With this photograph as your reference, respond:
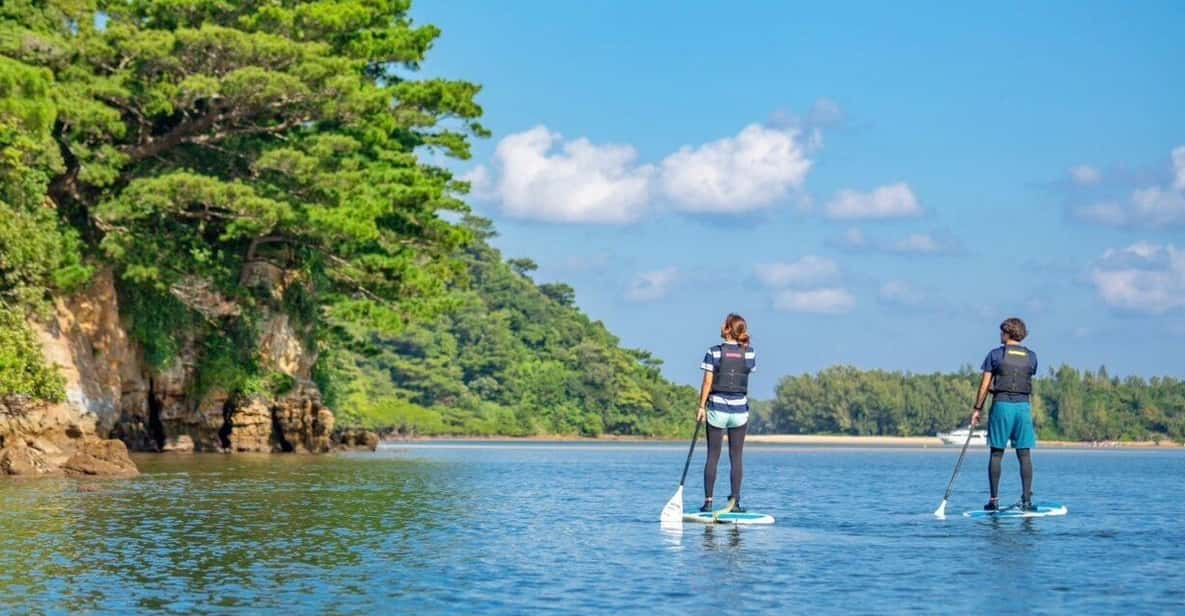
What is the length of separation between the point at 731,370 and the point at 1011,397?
3754 mm

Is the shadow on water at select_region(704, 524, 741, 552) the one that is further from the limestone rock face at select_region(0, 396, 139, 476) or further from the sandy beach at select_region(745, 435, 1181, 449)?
the sandy beach at select_region(745, 435, 1181, 449)

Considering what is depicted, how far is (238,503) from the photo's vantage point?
21.1 meters

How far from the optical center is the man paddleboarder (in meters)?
18.9

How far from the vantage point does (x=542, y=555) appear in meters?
14.4

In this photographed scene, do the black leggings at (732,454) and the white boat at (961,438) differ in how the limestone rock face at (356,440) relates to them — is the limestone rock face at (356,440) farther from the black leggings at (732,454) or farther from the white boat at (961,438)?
the white boat at (961,438)

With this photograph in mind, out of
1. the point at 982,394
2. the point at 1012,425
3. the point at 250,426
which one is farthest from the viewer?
the point at 250,426

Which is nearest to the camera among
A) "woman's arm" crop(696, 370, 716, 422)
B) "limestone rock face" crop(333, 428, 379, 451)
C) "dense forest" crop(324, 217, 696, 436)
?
"woman's arm" crop(696, 370, 716, 422)

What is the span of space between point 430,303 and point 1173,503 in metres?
25.3

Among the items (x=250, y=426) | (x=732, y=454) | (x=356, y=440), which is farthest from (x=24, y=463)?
(x=356, y=440)

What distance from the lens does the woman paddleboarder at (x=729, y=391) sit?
17.6 m

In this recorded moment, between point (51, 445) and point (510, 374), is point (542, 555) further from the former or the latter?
point (510, 374)

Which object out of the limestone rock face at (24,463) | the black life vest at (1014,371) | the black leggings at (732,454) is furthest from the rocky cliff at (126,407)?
the black life vest at (1014,371)

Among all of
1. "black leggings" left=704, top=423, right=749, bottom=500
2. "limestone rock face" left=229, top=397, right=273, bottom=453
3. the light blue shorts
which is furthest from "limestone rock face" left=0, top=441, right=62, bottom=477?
"limestone rock face" left=229, top=397, right=273, bottom=453

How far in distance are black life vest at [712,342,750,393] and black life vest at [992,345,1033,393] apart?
342 centimetres
